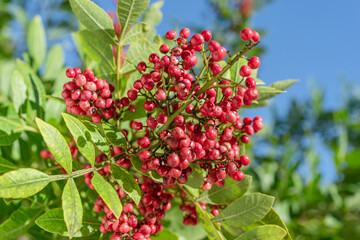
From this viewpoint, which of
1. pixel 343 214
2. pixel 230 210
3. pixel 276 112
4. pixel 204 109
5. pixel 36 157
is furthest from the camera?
pixel 276 112

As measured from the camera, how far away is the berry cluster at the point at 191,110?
0.80 m

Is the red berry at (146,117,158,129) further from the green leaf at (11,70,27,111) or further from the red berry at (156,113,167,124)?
the green leaf at (11,70,27,111)

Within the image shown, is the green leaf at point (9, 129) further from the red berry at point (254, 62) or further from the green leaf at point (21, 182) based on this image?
the red berry at point (254, 62)

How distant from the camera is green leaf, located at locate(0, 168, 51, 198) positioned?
27.4 inches

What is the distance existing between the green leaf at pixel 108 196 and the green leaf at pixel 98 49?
18.3 inches

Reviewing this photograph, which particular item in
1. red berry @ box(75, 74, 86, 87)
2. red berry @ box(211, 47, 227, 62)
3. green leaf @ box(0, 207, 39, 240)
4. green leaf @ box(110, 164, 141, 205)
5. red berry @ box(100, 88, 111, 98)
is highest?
red berry @ box(211, 47, 227, 62)

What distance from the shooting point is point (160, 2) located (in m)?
1.30

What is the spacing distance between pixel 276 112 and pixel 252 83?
2.06 m

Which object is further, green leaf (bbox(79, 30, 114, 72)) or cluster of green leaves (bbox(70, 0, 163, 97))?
green leaf (bbox(79, 30, 114, 72))

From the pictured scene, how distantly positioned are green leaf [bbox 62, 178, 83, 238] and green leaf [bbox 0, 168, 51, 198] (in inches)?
2.7

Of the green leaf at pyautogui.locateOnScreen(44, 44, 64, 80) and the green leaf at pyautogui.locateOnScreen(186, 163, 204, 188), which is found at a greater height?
the green leaf at pyautogui.locateOnScreen(44, 44, 64, 80)

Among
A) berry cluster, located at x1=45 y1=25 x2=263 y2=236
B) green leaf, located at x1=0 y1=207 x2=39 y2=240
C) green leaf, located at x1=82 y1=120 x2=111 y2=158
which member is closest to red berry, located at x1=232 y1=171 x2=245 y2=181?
berry cluster, located at x1=45 y1=25 x2=263 y2=236

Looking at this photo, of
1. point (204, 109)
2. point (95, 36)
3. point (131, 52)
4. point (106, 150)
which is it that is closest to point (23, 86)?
point (95, 36)

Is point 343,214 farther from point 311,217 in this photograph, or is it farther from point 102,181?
point 102,181
